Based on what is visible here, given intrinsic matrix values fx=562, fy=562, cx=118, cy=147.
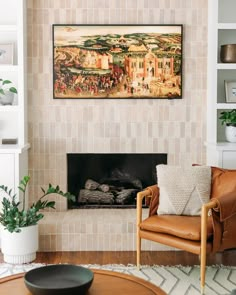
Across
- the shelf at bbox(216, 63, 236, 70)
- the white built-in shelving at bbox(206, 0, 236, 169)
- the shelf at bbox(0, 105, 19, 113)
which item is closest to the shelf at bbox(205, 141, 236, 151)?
the white built-in shelving at bbox(206, 0, 236, 169)

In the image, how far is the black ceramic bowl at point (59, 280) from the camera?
8.80ft

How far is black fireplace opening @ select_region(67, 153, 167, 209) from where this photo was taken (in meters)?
5.45

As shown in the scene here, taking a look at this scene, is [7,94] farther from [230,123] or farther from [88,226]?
[230,123]

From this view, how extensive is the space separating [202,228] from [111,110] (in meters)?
1.81

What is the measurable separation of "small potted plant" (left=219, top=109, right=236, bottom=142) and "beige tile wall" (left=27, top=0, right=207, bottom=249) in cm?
21

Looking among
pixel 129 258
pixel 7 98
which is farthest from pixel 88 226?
pixel 7 98

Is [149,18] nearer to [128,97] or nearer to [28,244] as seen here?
[128,97]

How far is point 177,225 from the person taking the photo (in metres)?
4.12

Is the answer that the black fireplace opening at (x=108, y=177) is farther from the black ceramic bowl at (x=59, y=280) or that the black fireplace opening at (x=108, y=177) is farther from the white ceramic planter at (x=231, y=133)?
the black ceramic bowl at (x=59, y=280)

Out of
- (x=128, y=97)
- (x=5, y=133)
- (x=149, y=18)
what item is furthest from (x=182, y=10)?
(x=5, y=133)

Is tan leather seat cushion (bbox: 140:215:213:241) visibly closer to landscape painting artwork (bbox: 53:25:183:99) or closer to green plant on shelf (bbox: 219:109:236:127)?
green plant on shelf (bbox: 219:109:236:127)

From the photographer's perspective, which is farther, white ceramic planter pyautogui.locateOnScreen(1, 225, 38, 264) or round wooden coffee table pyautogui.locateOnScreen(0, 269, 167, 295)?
white ceramic planter pyautogui.locateOnScreen(1, 225, 38, 264)

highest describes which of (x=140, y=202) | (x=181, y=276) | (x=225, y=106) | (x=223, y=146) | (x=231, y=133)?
(x=225, y=106)

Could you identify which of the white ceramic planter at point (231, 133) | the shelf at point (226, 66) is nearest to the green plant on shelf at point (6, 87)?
the shelf at point (226, 66)
